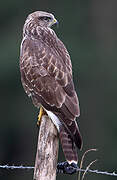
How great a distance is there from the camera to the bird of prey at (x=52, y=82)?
838cm

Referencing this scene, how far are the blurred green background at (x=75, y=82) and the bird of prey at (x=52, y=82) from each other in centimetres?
1583

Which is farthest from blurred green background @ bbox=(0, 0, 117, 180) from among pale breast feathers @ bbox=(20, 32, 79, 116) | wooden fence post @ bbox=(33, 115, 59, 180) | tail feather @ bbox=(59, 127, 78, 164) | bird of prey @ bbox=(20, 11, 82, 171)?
wooden fence post @ bbox=(33, 115, 59, 180)

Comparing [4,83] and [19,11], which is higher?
[19,11]

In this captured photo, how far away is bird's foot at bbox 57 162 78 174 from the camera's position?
325 inches

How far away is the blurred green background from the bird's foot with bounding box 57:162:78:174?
17.1 m

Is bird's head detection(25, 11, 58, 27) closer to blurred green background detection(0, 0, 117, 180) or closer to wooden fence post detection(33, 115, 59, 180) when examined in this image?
wooden fence post detection(33, 115, 59, 180)

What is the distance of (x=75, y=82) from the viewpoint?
26.6 metres

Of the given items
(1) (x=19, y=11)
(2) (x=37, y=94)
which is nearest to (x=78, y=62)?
(1) (x=19, y=11)


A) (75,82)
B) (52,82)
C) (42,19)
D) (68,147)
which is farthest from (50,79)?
(75,82)

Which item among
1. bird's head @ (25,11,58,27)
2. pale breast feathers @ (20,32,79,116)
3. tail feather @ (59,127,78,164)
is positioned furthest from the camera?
bird's head @ (25,11,58,27)

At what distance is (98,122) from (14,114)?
8.22 feet

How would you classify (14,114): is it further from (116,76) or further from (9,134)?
(116,76)

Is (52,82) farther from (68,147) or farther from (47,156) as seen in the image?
(47,156)

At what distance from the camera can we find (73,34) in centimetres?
2861
